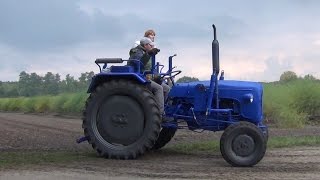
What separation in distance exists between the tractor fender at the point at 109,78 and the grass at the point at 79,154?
4.06 feet

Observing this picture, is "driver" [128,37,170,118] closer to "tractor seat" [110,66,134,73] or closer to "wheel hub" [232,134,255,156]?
"tractor seat" [110,66,134,73]

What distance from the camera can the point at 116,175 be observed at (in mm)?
7750

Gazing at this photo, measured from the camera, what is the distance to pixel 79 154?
10.1 m

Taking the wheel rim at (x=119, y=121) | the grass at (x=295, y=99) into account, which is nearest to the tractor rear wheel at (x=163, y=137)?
the wheel rim at (x=119, y=121)

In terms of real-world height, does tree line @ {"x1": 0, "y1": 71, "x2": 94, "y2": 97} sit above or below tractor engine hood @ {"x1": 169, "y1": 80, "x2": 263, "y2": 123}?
above

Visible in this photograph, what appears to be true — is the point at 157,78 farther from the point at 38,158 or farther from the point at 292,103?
the point at 292,103

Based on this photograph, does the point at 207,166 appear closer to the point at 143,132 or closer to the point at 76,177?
the point at 143,132

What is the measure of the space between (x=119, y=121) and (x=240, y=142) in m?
2.18

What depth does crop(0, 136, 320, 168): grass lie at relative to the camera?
8.91 meters

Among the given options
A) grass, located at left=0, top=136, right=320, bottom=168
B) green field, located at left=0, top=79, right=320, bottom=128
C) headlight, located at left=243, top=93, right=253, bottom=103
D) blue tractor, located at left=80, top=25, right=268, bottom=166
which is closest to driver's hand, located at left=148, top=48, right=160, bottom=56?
blue tractor, located at left=80, top=25, right=268, bottom=166

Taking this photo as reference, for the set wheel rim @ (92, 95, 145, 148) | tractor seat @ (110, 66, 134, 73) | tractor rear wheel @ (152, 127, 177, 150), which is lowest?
tractor rear wheel @ (152, 127, 177, 150)

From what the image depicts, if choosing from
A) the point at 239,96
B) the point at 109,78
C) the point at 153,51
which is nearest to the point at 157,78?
the point at 153,51

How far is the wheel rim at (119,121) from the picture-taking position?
9656 mm

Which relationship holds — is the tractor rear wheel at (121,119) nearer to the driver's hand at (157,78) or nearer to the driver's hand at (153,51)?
the driver's hand at (157,78)
